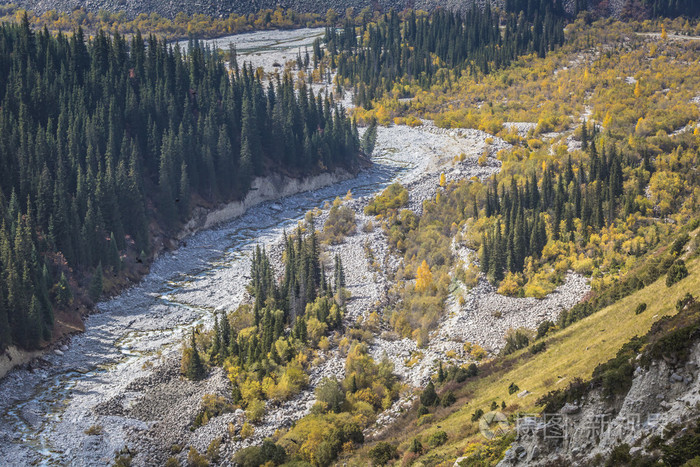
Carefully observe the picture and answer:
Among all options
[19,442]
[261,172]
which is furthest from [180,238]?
[19,442]

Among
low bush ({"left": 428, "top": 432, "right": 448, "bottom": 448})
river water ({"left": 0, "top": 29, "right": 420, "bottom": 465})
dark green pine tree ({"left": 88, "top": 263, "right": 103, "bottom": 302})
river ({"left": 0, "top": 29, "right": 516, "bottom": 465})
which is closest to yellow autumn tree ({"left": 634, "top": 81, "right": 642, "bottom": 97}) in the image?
river ({"left": 0, "top": 29, "right": 516, "bottom": 465})

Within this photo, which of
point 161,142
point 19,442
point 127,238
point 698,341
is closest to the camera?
point 698,341

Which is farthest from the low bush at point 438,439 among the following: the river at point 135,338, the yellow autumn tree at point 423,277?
the yellow autumn tree at point 423,277

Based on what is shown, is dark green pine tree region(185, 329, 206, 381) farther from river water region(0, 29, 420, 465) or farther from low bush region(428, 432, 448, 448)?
low bush region(428, 432, 448, 448)

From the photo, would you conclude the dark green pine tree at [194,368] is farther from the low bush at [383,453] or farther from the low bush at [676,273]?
the low bush at [676,273]

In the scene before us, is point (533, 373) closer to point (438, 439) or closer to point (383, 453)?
point (438, 439)

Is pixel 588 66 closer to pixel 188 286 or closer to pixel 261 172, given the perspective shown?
pixel 261 172
